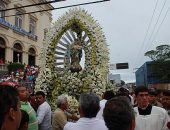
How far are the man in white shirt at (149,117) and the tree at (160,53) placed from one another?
42213 mm

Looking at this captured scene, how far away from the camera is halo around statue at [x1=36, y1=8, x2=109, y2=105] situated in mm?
12617

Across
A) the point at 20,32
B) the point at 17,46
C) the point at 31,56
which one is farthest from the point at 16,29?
the point at 31,56

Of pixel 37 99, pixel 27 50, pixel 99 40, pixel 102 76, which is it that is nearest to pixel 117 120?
pixel 37 99

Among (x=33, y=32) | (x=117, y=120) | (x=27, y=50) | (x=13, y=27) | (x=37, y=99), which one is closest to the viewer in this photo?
(x=117, y=120)

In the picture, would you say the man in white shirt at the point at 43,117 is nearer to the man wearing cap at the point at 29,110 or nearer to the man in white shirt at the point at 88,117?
the man wearing cap at the point at 29,110

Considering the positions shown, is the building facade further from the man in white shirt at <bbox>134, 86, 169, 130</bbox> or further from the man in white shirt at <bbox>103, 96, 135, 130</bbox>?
the man in white shirt at <bbox>103, 96, 135, 130</bbox>

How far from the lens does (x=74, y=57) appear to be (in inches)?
542

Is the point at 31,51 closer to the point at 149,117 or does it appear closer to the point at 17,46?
the point at 17,46

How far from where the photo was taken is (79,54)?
540 inches

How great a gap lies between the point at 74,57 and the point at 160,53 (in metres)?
37.4

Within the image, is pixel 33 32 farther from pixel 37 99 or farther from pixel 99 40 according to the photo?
pixel 37 99

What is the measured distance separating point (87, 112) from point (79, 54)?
950 cm

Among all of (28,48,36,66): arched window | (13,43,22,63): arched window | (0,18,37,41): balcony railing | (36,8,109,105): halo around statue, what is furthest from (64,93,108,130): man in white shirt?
(28,48,36,66): arched window

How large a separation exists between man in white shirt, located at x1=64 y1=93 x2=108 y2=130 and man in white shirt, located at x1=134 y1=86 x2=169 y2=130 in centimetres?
137
